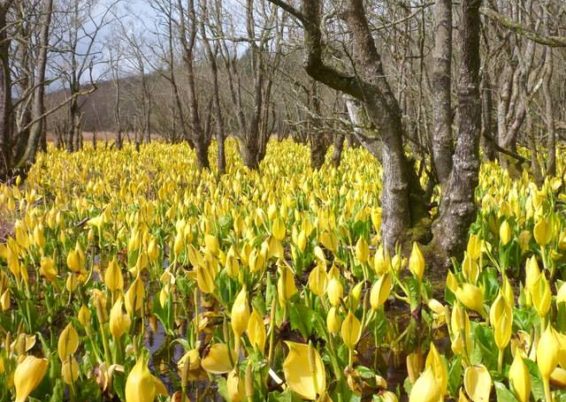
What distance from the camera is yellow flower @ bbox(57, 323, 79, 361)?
1829 millimetres

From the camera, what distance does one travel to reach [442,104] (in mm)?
4133

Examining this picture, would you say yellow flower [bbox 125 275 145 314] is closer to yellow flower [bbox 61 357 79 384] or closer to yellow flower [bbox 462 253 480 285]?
yellow flower [bbox 61 357 79 384]

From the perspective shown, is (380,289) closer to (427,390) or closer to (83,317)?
(427,390)

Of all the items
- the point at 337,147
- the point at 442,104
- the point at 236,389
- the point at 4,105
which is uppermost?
the point at 4,105

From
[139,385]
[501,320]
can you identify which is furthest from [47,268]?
[501,320]

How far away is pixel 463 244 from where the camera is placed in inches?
147

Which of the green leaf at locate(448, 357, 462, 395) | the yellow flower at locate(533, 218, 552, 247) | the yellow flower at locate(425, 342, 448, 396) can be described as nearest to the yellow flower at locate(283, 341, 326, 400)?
the yellow flower at locate(425, 342, 448, 396)

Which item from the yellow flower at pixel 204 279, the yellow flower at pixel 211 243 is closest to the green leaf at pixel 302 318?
the yellow flower at pixel 204 279

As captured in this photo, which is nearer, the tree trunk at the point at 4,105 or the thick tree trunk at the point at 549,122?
the thick tree trunk at the point at 549,122

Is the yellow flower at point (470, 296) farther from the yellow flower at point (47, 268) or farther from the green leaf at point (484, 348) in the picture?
the yellow flower at point (47, 268)

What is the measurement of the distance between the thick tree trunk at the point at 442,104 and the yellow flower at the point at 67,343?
2763mm

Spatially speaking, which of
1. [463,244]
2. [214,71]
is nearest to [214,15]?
[214,71]

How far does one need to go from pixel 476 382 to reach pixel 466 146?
94.5 inches

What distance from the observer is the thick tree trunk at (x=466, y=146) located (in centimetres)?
369
